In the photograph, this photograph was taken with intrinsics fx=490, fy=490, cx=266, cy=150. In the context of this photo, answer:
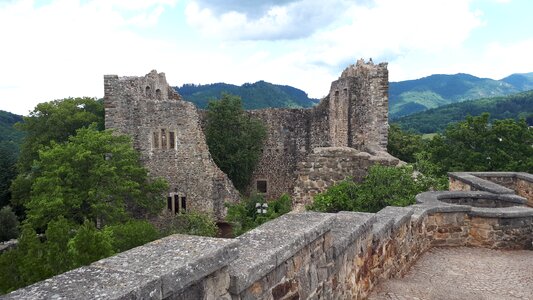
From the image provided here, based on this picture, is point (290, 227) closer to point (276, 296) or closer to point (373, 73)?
point (276, 296)

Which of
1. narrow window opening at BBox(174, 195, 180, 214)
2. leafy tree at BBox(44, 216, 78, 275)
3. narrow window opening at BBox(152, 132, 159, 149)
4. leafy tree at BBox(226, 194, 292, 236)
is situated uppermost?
narrow window opening at BBox(152, 132, 159, 149)

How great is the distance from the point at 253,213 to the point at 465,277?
11769 millimetres

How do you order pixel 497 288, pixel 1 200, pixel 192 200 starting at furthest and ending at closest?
pixel 1 200
pixel 192 200
pixel 497 288

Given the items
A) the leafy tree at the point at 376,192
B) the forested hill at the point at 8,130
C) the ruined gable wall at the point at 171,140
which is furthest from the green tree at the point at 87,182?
the forested hill at the point at 8,130

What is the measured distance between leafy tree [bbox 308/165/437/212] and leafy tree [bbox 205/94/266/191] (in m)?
15.4

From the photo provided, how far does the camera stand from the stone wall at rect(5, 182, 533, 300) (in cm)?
274

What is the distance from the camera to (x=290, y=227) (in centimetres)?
456

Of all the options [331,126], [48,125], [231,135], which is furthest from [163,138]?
[48,125]

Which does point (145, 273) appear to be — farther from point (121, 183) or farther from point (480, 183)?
point (121, 183)

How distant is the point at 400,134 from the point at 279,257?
109 ft

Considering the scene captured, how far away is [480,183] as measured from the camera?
1091 cm

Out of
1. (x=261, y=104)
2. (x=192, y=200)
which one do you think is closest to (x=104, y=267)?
(x=192, y=200)

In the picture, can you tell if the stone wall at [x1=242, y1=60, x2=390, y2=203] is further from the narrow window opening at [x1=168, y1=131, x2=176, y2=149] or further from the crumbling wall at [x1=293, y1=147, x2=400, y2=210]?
the narrow window opening at [x1=168, y1=131, x2=176, y2=149]

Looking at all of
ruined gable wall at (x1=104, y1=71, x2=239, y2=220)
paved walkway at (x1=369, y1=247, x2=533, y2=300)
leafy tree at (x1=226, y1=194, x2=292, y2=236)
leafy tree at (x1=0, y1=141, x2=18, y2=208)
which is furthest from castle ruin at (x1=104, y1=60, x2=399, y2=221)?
leafy tree at (x1=0, y1=141, x2=18, y2=208)
